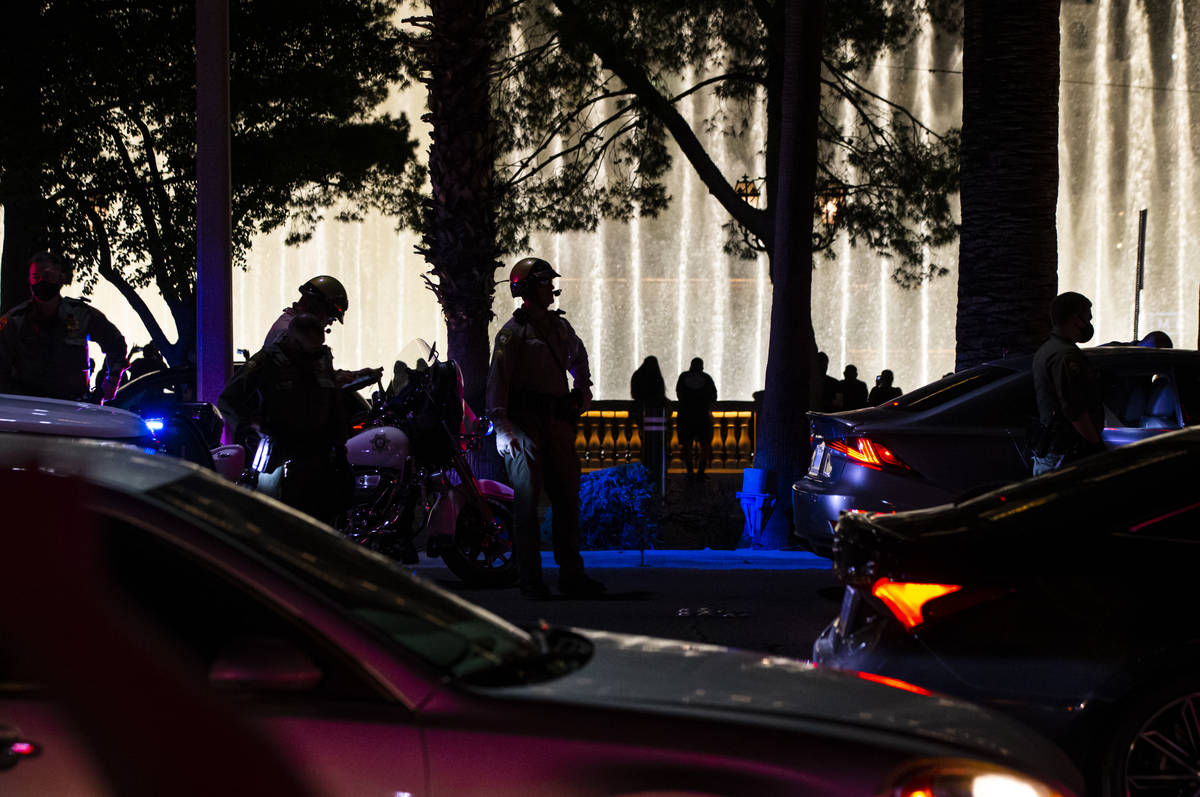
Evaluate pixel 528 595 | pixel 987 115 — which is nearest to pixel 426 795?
pixel 528 595

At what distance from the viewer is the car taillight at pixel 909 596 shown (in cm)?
431

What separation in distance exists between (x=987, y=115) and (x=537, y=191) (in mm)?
13129

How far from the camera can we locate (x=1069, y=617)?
13.8ft

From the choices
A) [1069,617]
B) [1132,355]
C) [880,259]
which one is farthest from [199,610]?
[880,259]

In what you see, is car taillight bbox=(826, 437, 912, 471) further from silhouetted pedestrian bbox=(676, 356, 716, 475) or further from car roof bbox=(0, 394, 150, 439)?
silhouetted pedestrian bbox=(676, 356, 716, 475)

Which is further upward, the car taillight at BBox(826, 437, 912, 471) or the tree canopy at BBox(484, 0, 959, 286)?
the tree canopy at BBox(484, 0, 959, 286)

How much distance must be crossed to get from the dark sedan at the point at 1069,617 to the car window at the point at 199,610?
80.9 inches

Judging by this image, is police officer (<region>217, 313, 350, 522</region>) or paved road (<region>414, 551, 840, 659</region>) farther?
paved road (<region>414, 551, 840, 659</region>)

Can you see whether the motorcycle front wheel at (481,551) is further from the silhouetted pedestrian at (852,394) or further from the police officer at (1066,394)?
the silhouetted pedestrian at (852,394)

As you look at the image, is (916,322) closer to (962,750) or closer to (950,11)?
(950,11)

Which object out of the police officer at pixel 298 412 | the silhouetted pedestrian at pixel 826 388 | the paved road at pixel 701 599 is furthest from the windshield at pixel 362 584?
the silhouetted pedestrian at pixel 826 388

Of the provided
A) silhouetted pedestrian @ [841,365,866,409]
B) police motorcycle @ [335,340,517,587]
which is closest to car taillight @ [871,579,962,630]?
police motorcycle @ [335,340,517,587]

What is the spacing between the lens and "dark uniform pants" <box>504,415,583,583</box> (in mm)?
8273

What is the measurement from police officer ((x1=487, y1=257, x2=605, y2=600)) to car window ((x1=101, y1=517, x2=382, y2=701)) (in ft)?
17.7
